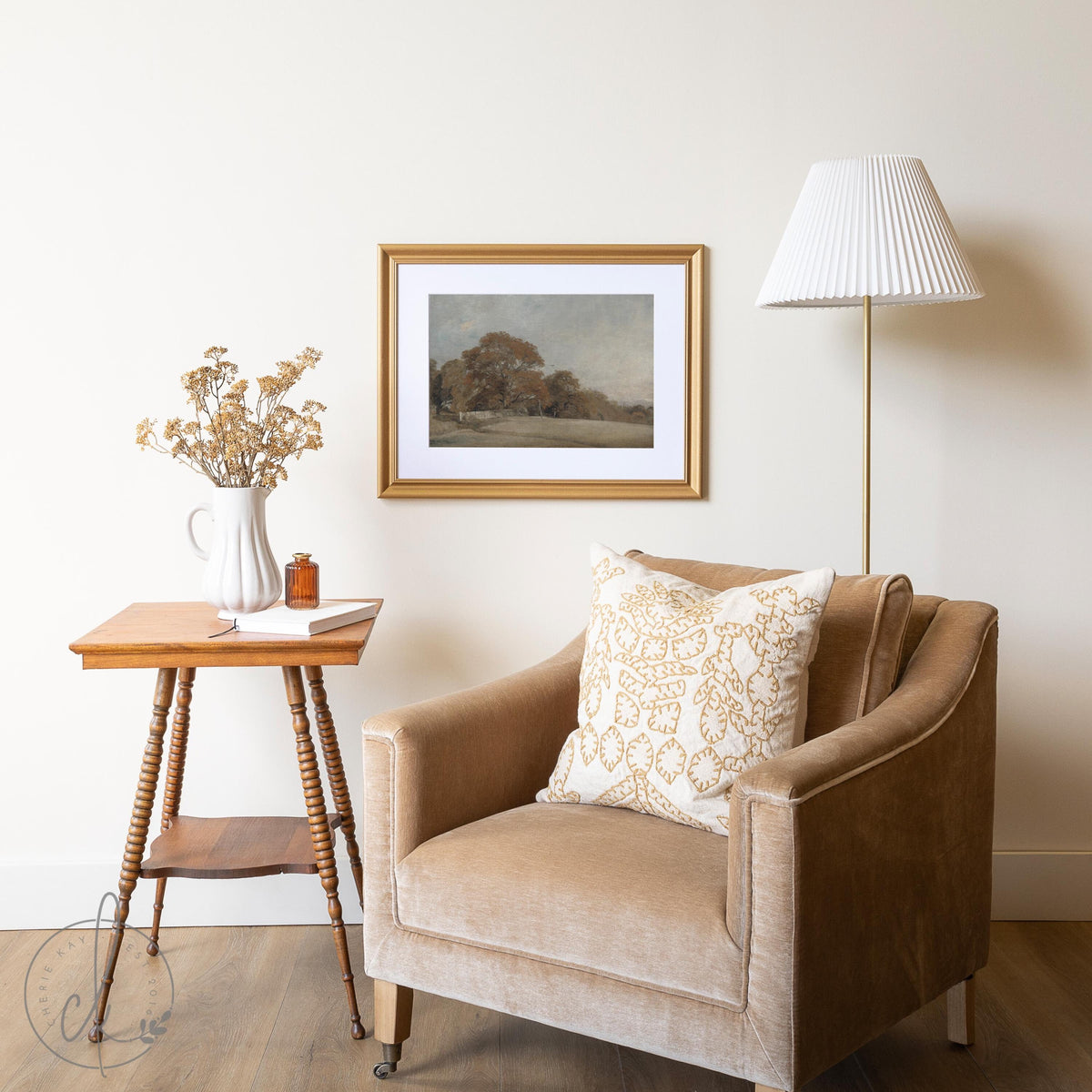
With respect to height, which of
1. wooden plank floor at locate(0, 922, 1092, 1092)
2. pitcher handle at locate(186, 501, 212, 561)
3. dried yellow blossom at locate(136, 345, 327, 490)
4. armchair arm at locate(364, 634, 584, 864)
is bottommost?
wooden plank floor at locate(0, 922, 1092, 1092)

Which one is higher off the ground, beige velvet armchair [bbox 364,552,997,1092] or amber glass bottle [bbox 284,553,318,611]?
amber glass bottle [bbox 284,553,318,611]

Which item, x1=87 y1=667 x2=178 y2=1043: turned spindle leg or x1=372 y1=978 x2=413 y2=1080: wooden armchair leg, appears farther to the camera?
x1=87 y1=667 x2=178 y2=1043: turned spindle leg

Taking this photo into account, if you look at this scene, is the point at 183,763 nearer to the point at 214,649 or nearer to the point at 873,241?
the point at 214,649

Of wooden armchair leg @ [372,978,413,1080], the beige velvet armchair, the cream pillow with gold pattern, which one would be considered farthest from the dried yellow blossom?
wooden armchair leg @ [372,978,413,1080]

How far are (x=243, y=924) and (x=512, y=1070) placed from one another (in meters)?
0.91

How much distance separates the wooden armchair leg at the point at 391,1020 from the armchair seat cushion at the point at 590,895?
17cm

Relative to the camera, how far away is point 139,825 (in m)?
2.07

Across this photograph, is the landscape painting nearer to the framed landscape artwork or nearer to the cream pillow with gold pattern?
the framed landscape artwork

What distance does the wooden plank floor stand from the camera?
188 centimetres

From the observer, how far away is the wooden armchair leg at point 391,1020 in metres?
1.86

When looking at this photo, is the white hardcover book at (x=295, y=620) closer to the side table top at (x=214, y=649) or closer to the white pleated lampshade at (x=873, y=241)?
the side table top at (x=214, y=649)

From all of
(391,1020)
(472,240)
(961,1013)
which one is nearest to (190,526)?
(472,240)

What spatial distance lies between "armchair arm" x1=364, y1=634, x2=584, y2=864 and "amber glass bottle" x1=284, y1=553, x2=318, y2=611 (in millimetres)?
419

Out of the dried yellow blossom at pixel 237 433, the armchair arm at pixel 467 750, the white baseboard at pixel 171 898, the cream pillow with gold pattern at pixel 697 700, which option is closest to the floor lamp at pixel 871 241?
the cream pillow with gold pattern at pixel 697 700
